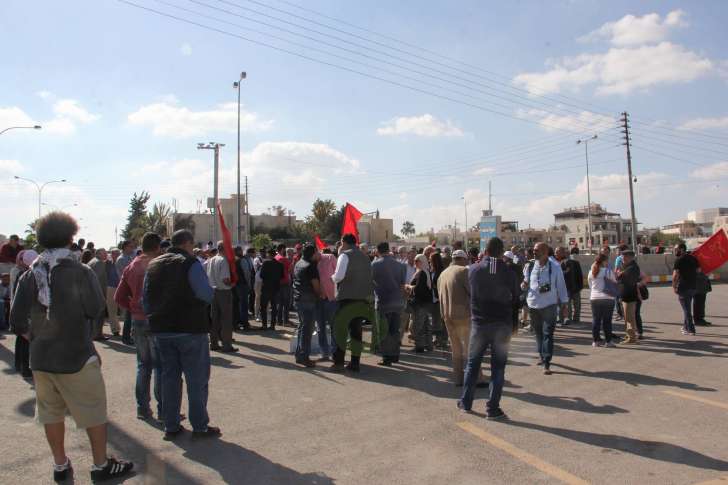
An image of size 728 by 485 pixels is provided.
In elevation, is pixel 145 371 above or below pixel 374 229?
below

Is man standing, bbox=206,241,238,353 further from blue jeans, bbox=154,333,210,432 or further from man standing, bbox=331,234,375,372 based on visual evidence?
blue jeans, bbox=154,333,210,432

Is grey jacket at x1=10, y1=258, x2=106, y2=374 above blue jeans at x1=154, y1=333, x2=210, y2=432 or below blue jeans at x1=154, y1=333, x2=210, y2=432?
above

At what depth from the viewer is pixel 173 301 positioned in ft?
16.6

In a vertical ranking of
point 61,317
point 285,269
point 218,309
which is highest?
point 285,269

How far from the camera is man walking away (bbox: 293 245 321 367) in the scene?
8.32 m

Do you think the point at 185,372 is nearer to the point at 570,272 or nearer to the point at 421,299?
the point at 421,299

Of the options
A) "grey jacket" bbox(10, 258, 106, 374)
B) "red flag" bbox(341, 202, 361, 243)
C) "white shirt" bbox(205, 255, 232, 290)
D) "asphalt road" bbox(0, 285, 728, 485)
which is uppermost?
"red flag" bbox(341, 202, 361, 243)

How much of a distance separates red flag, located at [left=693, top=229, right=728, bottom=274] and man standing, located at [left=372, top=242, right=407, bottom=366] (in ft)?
25.1

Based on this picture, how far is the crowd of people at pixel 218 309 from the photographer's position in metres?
4.16

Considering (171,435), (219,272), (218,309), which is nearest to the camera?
(171,435)

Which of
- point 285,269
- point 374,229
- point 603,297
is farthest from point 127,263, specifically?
point 374,229

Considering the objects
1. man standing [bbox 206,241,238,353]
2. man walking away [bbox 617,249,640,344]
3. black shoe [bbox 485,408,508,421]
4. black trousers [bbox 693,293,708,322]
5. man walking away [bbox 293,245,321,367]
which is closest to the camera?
black shoe [bbox 485,408,508,421]

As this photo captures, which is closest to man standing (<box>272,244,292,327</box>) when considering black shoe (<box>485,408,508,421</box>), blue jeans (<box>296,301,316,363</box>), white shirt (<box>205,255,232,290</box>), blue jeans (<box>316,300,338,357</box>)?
white shirt (<box>205,255,232,290</box>)

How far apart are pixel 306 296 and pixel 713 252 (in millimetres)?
9494
